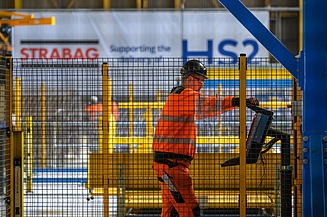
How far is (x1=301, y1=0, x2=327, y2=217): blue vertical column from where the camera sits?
492cm

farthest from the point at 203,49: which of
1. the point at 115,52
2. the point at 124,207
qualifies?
the point at 124,207

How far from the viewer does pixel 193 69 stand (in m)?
6.22

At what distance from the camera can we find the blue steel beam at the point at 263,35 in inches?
198

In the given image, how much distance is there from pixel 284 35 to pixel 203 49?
3.52 meters

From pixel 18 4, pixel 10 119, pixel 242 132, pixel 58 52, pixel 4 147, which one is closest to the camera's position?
pixel 242 132

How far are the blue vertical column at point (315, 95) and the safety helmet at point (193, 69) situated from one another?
1.52m

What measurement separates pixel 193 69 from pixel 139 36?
1578 centimetres

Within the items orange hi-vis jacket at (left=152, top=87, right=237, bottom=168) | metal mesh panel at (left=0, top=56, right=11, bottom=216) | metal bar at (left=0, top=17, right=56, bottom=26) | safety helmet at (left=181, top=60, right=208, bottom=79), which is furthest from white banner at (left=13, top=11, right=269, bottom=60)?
metal mesh panel at (left=0, top=56, right=11, bottom=216)

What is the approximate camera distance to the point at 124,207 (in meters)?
7.40

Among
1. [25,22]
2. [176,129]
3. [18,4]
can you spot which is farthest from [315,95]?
[18,4]

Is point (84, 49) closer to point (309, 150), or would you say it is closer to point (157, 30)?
point (157, 30)

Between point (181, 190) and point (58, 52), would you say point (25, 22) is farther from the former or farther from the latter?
point (181, 190)

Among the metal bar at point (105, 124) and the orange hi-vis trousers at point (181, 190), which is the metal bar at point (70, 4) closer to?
the metal bar at point (105, 124)

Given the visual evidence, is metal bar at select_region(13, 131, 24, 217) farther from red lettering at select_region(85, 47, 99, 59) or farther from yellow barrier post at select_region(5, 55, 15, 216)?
red lettering at select_region(85, 47, 99, 59)
